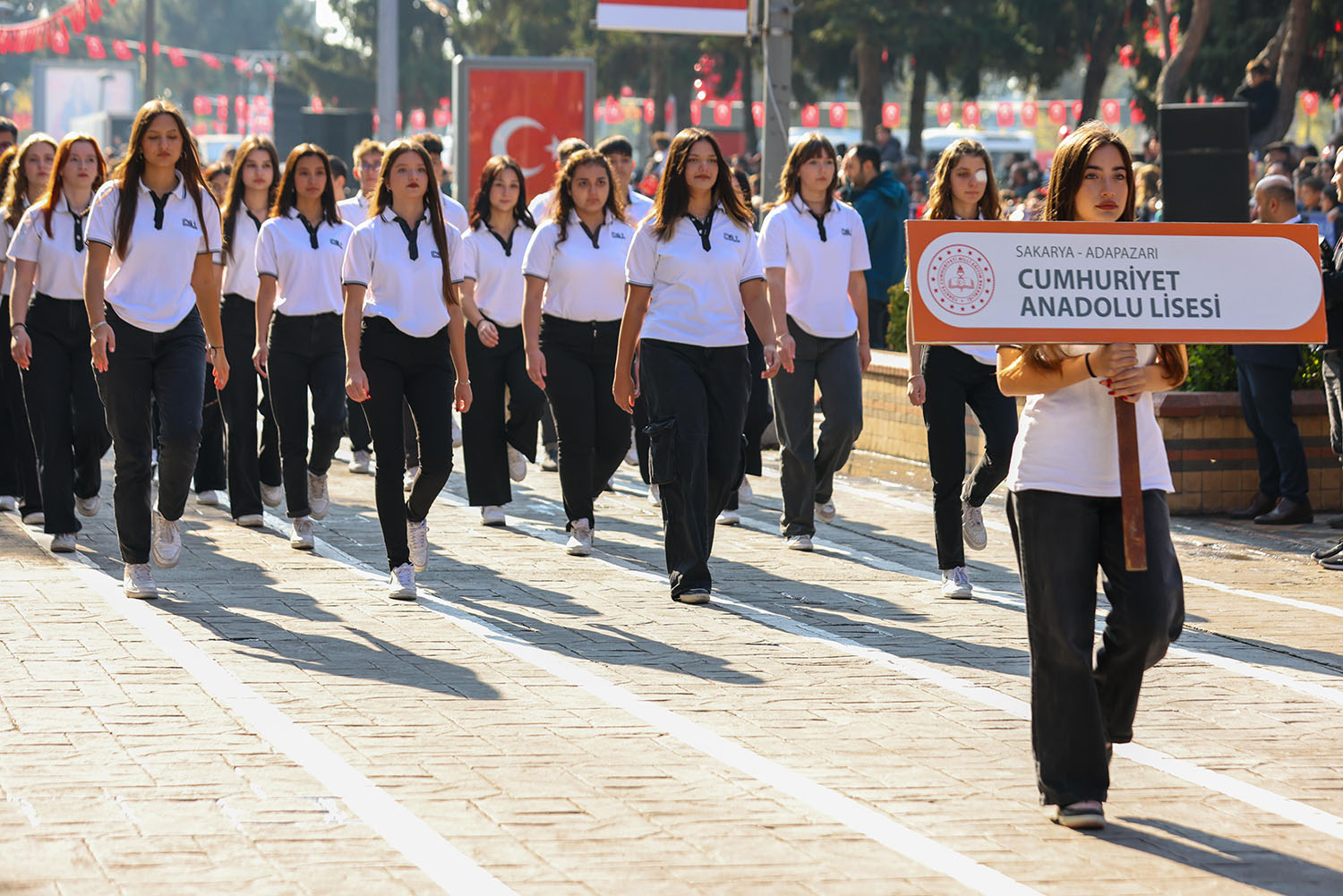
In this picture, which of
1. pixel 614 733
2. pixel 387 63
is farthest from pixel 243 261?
pixel 387 63

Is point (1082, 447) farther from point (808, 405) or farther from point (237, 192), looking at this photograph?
point (237, 192)

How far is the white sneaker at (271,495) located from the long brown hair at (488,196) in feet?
5.97

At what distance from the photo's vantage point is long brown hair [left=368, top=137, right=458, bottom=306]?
884cm

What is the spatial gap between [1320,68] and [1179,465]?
1914 cm

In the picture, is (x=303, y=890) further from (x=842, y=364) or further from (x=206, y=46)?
(x=206, y=46)

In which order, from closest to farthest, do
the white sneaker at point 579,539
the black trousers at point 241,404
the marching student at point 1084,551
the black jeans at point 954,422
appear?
the marching student at point 1084,551
the black jeans at point 954,422
the white sneaker at point 579,539
the black trousers at point 241,404

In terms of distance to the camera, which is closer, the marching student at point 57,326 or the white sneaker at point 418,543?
the white sneaker at point 418,543

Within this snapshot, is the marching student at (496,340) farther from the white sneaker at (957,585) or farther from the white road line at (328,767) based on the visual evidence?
the white sneaker at (957,585)

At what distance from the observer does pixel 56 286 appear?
32.1 ft

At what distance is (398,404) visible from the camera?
8758 mm

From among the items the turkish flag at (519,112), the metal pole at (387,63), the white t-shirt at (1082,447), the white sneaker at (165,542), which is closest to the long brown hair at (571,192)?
the white sneaker at (165,542)

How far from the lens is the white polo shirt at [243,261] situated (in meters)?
11.0

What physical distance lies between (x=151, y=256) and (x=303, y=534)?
1.96m

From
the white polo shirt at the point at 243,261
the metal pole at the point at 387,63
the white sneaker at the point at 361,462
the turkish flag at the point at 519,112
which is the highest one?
the metal pole at the point at 387,63
